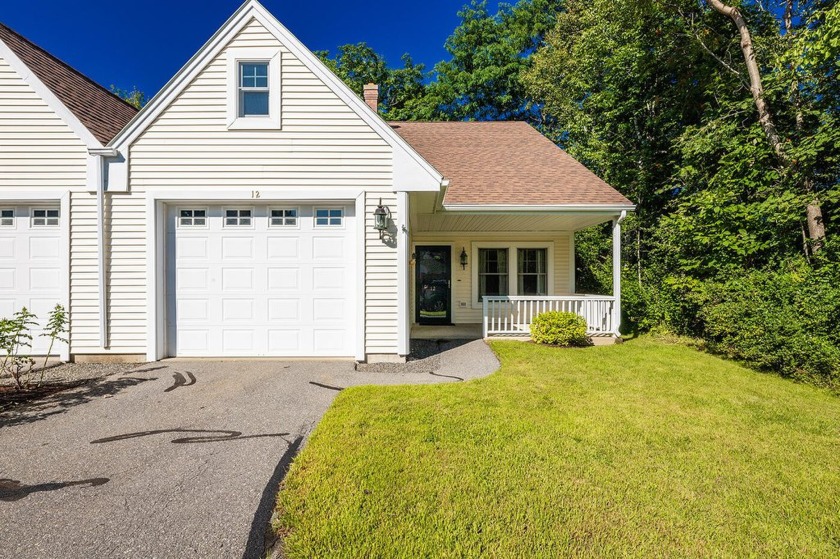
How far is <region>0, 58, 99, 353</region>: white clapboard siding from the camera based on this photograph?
5578 mm

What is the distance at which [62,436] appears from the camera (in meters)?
3.33

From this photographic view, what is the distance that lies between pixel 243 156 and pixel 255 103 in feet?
3.04

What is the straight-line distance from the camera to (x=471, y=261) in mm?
9938

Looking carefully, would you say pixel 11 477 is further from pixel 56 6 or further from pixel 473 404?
pixel 56 6

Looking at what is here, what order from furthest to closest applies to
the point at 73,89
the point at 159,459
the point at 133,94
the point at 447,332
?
the point at 133,94, the point at 447,332, the point at 73,89, the point at 159,459

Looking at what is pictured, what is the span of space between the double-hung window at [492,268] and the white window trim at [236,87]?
6.27 meters

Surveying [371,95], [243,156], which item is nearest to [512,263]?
[371,95]

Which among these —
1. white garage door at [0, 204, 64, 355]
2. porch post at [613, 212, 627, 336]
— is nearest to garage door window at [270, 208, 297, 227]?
white garage door at [0, 204, 64, 355]

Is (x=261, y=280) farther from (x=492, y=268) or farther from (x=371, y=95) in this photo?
(x=492, y=268)

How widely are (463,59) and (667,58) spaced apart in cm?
1368

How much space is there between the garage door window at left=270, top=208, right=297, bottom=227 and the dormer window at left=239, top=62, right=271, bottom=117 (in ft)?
5.14

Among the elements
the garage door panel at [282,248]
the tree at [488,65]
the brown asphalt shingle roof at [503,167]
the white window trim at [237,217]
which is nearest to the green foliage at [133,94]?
the tree at [488,65]

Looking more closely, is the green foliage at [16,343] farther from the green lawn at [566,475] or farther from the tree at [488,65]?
the tree at [488,65]

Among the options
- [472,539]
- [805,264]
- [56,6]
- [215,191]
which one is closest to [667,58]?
[805,264]
